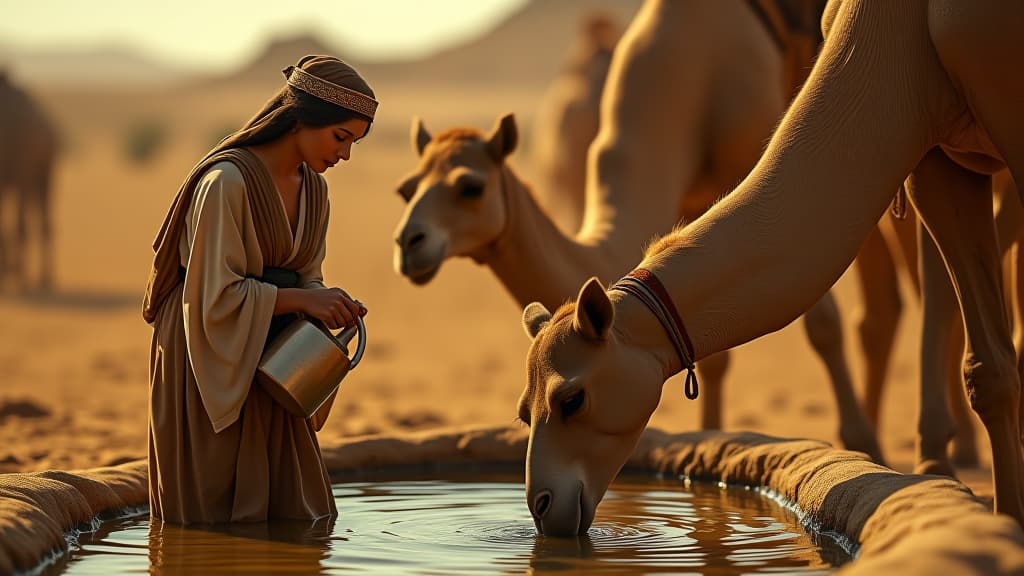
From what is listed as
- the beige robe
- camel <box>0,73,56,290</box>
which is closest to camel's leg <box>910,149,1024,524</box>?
the beige robe

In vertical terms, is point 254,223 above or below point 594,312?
above

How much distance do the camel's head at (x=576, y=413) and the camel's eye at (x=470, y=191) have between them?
8.85ft

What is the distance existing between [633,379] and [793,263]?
1.96 feet

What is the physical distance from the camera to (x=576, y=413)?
4.84 m

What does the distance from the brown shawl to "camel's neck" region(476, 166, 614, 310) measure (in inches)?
86.5

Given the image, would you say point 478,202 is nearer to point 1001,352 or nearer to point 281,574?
point 1001,352

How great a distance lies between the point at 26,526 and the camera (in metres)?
4.65

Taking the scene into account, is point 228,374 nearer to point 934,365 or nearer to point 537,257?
point 537,257

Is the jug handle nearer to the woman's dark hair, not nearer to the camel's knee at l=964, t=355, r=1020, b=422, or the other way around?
the woman's dark hair

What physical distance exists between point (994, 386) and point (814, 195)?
1162 mm

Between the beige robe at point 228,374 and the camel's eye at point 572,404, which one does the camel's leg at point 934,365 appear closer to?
the camel's eye at point 572,404

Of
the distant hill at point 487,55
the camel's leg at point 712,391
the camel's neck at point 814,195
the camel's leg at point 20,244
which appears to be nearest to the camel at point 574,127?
the camel's leg at point 712,391

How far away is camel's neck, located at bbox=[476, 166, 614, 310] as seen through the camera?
24.8 feet

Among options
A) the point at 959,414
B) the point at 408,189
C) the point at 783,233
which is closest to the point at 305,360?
the point at 783,233
